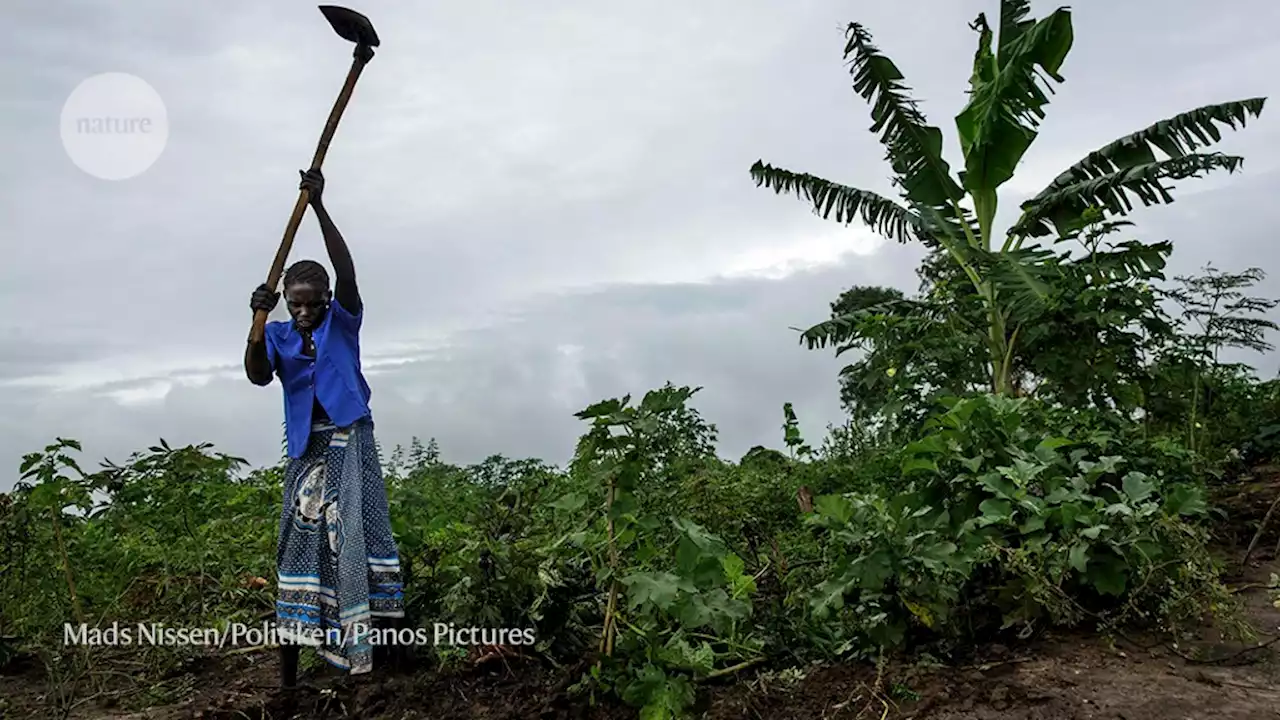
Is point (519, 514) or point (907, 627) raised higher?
point (519, 514)

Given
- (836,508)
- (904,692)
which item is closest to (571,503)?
(836,508)

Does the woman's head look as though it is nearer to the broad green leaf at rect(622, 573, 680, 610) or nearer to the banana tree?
the broad green leaf at rect(622, 573, 680, 610)

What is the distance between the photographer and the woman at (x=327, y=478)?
4.21 m

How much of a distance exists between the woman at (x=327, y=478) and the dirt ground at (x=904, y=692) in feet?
0.97

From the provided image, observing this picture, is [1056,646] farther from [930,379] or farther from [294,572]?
[930,379]

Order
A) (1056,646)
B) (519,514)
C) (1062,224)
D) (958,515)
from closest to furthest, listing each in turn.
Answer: (1056,646) → (958,515) → (519,514) → (1062,224)

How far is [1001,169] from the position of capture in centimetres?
920

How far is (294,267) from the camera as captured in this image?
4.41 m

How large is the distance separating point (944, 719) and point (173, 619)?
381 cm

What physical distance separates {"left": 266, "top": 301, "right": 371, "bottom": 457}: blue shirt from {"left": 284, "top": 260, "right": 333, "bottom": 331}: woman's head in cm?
4

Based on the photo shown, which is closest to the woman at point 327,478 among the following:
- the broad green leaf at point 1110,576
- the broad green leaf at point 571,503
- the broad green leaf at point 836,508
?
the broad green leaf at point 571,503

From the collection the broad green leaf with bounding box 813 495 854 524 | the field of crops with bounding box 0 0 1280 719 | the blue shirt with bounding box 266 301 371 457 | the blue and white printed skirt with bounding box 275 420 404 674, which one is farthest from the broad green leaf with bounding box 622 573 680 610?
the blue shirt with bounding box 266 301 371 457

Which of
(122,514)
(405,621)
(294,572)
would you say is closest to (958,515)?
(405,621)

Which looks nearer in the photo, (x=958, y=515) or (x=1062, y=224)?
(x=958, y=515)
